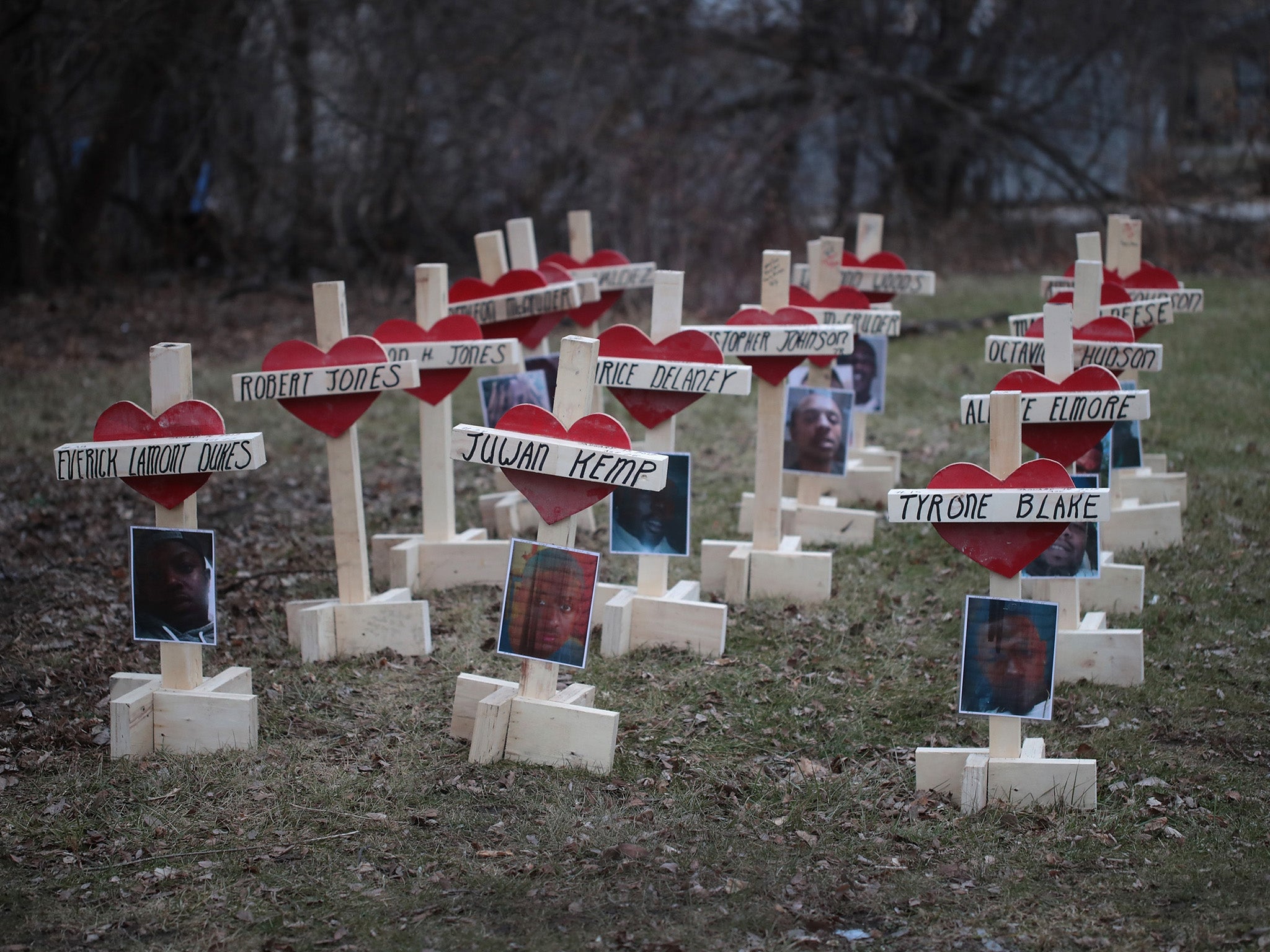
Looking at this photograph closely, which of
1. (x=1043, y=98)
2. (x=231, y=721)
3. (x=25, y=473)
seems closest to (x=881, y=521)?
(x=231, y=721)

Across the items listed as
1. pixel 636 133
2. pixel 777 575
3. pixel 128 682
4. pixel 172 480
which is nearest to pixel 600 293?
pixel 777 575

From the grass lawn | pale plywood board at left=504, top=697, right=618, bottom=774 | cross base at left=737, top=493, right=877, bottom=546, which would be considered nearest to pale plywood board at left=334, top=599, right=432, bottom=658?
the grass lawn

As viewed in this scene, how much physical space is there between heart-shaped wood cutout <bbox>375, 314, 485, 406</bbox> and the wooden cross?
0.41 m

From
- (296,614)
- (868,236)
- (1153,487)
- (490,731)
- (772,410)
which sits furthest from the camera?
(868,236)

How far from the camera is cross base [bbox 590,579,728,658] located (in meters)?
4.93

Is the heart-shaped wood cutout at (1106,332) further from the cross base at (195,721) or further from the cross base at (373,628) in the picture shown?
the cross base at (195,721)

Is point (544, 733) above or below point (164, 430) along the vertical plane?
below

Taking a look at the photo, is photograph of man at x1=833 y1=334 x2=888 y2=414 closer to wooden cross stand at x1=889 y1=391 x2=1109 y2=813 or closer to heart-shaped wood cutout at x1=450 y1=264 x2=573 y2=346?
heart-shaped wood cutout at x1=450 y1=264 x2=573 y2=346

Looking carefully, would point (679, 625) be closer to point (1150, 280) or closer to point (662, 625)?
point (662, 625)

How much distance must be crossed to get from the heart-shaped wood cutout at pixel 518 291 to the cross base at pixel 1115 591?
2681 millimetres

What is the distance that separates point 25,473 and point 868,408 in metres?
5.34

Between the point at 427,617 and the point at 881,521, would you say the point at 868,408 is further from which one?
the point at 427,617

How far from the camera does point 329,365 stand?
4.62 metres

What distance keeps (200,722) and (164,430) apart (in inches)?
39.2
